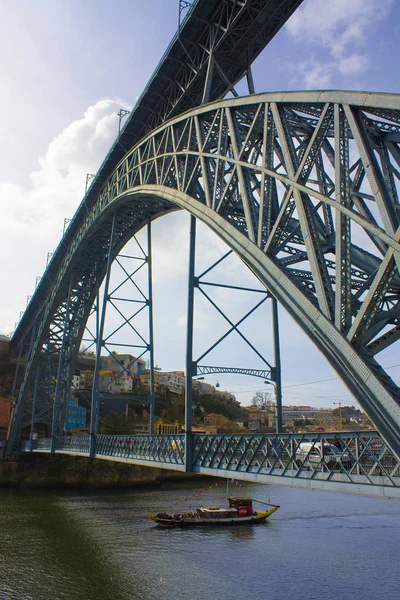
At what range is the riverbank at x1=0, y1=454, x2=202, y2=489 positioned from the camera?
47.6m

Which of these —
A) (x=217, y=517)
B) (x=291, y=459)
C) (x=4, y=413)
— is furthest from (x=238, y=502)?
(x=4, y=413)

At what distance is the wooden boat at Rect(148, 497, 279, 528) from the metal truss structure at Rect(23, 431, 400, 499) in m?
12.8

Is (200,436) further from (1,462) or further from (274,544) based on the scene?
(1,462)

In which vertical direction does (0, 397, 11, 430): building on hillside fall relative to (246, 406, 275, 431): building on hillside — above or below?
below

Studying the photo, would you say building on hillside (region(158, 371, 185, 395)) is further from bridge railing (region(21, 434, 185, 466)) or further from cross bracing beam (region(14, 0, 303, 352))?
cross bracing beam (region(14, 0, 303, 352))

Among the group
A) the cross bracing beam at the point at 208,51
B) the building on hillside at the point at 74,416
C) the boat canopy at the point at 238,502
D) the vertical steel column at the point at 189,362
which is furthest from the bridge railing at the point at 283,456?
the building on hillside at the point at 74,416

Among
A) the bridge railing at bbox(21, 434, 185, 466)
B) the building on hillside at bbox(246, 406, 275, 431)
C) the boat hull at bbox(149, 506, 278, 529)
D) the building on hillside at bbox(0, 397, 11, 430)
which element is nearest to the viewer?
the bridge railing at bbox(21, 434, 185, 466)

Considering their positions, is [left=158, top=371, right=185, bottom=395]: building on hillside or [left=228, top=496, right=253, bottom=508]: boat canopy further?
[left=158, top=371, right=185, bottom=395]: building on hillside

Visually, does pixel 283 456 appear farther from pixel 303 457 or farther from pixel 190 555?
pixel 190 555

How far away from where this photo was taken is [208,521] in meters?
32.0

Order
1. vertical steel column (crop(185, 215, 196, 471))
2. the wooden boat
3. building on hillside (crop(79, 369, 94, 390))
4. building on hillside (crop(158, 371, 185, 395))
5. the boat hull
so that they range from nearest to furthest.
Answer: vertical steel column (crop(185, 215, 196, 471)) → the boat hull → the wooden boat → building on hillside (crop(79, 369, 94, 390)) → building on hillside (crop(158, 371, 185, 395))

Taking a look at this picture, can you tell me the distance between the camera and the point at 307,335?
34.7 ft

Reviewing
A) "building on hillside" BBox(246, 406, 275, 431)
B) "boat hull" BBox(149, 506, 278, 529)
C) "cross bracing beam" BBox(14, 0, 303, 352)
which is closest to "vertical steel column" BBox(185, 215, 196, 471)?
"cross bracing beam" BBox(14, 0, 303, 352)

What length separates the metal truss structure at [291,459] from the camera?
10055 mm
